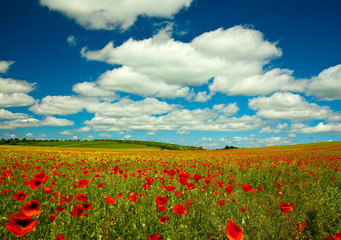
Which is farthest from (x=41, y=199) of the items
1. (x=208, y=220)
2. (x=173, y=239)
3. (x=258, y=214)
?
(x=258, y=214)

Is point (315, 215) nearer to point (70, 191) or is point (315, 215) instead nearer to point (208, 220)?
point (208, 220)

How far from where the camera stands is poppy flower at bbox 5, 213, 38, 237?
4.71 ft

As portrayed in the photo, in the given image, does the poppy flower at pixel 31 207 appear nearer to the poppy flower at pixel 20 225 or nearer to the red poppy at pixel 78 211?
the poppy flower at pixel 20 225

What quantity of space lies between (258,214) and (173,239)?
180cm

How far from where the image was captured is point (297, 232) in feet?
9.09

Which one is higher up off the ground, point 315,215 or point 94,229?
point 315,215

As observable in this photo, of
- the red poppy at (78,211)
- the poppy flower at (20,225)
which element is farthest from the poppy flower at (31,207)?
the red poppy at (78,211)

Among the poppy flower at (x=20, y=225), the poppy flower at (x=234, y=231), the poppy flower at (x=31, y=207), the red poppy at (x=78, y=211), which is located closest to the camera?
the poppy flower at (x=20, y=225)

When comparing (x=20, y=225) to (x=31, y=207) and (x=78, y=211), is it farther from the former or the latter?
(x=78, y=211)

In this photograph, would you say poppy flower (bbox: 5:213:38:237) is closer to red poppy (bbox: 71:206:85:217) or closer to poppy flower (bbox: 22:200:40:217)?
poppy flower (bbox: 22:200:40:217)

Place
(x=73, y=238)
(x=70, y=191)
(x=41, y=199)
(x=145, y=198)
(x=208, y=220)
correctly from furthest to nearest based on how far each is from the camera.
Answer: (x=70, y=191) → (x=145, y=198) → (x=41, y=199) → (x=208, y=220) → (x=73, y=238)

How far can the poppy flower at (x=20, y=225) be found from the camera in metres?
1.43

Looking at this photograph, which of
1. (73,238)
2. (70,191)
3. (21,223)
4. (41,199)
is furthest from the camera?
(70,191)

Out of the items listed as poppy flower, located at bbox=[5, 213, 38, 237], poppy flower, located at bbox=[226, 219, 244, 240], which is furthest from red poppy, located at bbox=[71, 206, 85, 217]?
poppy flower, located at bbox=[226, 219, 244, 240]
